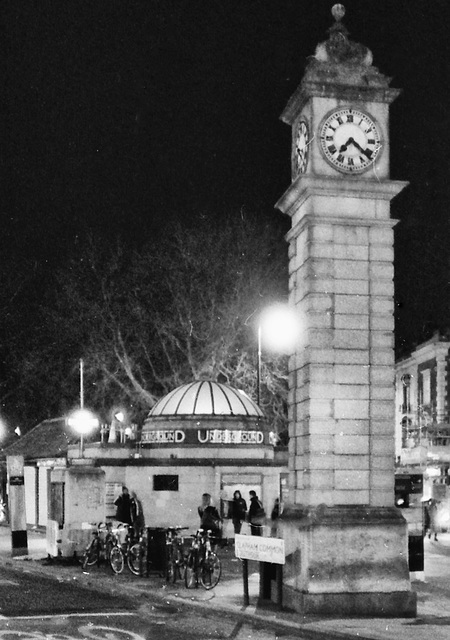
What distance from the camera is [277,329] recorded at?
35.4 m

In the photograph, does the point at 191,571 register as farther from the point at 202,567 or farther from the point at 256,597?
the point at 256,597

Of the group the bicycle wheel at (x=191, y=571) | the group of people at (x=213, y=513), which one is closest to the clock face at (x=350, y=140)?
the bicycle wheel at (x=191, y=571)

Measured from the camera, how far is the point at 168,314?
43875 mm

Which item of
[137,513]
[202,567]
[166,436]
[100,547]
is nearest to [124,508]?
[100,547]

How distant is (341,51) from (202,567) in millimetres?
9456

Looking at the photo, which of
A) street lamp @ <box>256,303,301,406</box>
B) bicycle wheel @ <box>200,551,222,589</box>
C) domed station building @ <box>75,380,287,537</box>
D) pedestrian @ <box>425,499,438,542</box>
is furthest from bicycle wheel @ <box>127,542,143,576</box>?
pedestrian @ <box>425,499,438,542</box>

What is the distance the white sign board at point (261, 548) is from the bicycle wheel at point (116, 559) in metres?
5.94

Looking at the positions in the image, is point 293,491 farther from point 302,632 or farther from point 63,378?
point 63,378

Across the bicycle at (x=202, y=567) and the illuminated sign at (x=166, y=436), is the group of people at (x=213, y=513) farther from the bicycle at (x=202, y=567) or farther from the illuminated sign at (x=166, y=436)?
the illuminated sign at (x=166, y=436)

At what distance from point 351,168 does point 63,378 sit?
111 feet

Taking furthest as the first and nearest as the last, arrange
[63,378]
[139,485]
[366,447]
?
[63,378] → [139,485] → [366,447]

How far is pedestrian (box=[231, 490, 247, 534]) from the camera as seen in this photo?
28609 millimetres

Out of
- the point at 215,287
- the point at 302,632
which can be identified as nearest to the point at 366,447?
the point at 302,632

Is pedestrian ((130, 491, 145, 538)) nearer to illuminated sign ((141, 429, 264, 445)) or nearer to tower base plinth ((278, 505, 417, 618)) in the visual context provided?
illuminated sign ((141, 429, 264, 445))
